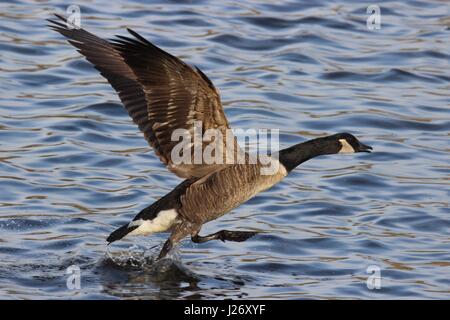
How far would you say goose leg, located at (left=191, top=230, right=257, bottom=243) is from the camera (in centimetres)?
941

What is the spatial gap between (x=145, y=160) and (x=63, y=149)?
3.01 ft

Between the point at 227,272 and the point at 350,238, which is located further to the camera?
the point at 350,238

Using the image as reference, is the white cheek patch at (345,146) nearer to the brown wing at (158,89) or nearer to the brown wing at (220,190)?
the brown wing at (220,190)

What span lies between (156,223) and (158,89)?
1.25 m

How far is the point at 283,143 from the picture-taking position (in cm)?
1241

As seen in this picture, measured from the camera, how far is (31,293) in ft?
27.9

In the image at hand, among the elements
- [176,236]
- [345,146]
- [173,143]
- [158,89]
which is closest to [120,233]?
[176,236]

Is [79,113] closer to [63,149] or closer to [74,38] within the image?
[63,149]

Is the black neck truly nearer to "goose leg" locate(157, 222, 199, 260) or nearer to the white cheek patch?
the white cheek patch

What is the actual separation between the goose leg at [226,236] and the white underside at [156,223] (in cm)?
41

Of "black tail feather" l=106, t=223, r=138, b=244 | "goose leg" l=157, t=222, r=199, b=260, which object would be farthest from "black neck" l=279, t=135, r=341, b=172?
"black tail feather" l=106, t=223, r=138, b=244

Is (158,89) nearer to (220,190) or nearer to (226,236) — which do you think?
(220,190)

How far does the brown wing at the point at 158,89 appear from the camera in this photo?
8188 mm

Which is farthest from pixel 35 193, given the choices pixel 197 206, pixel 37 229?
pixel 197 206
